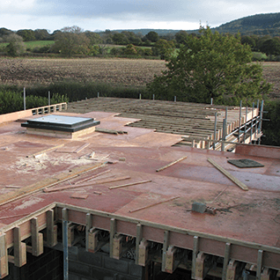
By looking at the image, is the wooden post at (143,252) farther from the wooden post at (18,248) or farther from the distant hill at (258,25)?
the distant hill at (258,25)

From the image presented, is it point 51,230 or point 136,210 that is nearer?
point 51,230

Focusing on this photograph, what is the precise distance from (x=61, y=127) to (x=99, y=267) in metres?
7.25

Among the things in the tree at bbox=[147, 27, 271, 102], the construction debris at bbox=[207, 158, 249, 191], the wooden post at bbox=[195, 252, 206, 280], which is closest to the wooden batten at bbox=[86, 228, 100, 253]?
the wooden post at bbox=[195, 252, 206, 280]

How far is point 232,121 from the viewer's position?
710 inches

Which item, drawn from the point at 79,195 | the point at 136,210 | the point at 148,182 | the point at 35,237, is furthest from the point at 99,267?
the point at 148,182

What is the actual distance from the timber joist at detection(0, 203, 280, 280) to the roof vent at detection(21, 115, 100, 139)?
698 centimetres

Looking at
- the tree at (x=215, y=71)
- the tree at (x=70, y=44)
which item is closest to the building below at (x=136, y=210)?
the tree at (x=215, y=71)

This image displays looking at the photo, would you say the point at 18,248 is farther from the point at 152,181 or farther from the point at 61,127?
the point at 61,127

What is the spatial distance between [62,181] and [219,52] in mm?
24355

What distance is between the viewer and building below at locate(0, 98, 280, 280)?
21.7 ft

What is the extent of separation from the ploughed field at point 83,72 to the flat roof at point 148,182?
3051cm

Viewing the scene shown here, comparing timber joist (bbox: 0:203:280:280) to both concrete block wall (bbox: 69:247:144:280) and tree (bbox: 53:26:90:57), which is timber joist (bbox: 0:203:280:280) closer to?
concrete block wall (bbox: 69:247:144:280)

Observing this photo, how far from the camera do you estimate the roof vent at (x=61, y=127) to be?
14453 mm

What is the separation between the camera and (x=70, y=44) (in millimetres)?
74375
